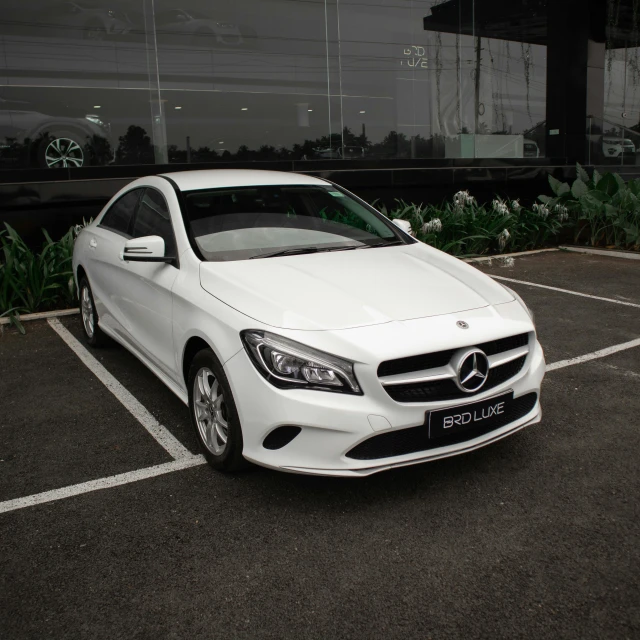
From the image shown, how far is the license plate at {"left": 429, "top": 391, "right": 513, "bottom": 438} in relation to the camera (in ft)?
10.8

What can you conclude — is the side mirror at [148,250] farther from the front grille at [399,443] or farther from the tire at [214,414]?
the front grille at [399,443]

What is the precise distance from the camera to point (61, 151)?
37.9ft

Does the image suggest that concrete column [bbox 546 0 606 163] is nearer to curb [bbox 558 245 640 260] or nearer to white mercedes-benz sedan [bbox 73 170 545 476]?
curb [bbox 558 245 640 260]

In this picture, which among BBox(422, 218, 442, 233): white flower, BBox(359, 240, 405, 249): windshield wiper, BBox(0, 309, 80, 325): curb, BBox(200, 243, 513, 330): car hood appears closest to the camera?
BBox(200, 243, 513, 330): car hood

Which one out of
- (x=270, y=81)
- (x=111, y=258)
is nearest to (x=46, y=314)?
(x=111, y=258)

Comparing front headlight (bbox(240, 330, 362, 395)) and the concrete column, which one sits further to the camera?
the concrete column

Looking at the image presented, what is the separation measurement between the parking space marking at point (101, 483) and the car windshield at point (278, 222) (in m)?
1.18

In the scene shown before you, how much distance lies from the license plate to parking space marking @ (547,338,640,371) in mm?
2043

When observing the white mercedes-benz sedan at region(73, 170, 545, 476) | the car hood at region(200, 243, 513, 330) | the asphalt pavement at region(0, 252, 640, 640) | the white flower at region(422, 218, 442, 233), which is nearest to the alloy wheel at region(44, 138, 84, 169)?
the white flower at region(422, 218, 442, 233)

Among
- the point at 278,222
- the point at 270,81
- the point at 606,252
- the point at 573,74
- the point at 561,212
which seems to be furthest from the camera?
the point at 573,74

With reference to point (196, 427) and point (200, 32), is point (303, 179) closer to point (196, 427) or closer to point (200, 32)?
point (196, 427)

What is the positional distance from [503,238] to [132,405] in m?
7.18

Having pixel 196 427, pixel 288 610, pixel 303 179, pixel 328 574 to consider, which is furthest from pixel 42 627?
pixel 303 179

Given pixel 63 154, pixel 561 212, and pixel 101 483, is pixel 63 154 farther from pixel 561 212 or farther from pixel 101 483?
pixel 101 483
